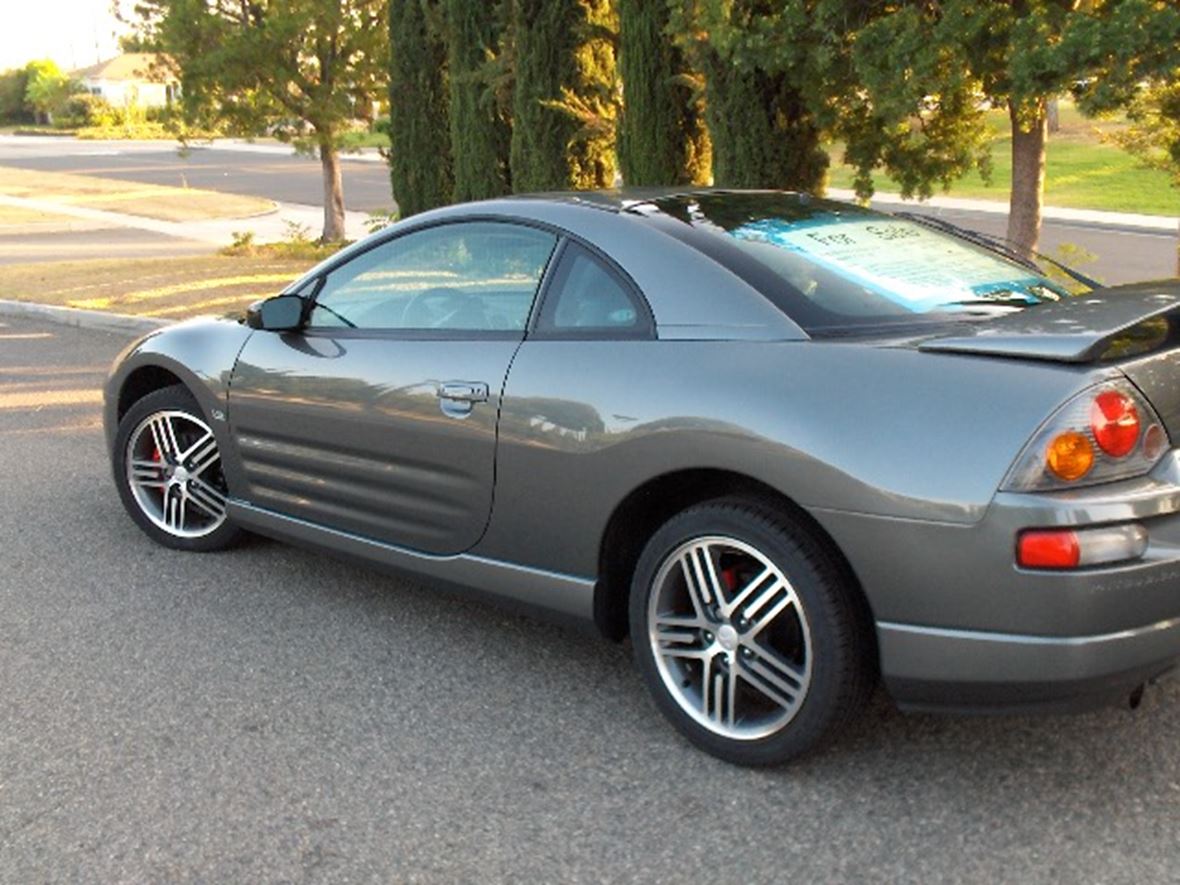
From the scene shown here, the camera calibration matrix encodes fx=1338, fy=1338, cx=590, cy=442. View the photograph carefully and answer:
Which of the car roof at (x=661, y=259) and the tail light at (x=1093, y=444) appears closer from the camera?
the tail light at (x=1093, y=444)

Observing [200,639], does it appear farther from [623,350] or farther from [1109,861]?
[1109,861]

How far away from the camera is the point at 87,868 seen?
124 inches

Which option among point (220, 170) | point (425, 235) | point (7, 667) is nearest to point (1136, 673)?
point (425, 235)

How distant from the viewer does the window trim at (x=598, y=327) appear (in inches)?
151

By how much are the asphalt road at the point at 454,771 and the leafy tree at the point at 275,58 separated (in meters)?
13.9

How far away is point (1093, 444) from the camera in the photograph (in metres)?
3.07

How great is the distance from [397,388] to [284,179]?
3649 cm

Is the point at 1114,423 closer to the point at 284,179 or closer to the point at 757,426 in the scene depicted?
the point at 757,426

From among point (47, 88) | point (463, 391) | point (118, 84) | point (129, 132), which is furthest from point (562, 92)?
point (118, 84)

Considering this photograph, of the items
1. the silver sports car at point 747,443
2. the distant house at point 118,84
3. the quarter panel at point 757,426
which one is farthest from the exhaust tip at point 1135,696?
the distant house at point 118,84

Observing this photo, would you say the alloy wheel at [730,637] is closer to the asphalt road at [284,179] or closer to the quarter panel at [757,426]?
the quarter panel at [757,426]

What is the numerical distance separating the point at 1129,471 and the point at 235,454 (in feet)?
10.7

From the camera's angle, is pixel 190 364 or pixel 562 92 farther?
pixel 562 92

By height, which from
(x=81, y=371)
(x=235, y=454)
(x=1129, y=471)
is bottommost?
(x=81, y=371)
